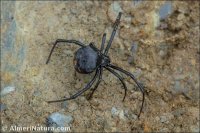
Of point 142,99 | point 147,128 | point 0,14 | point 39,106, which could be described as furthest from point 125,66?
point 0,14

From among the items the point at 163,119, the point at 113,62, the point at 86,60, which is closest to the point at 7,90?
the point at 86,60

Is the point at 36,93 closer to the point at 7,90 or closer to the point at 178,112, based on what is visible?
the point at 7,90

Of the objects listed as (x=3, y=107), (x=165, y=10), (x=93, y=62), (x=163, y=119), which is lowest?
(x=163, y=119)

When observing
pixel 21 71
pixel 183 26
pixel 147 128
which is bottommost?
pixel 147 128

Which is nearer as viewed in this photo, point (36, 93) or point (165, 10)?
point (36, 93)

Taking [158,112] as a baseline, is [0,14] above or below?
above

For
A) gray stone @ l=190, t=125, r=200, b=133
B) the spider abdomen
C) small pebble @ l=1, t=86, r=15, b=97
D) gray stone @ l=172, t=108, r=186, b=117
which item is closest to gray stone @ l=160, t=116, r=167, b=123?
gray stone @ l=172, t=108, r=186, b=117

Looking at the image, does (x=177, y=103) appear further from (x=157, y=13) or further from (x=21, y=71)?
(x=21, y=71)
